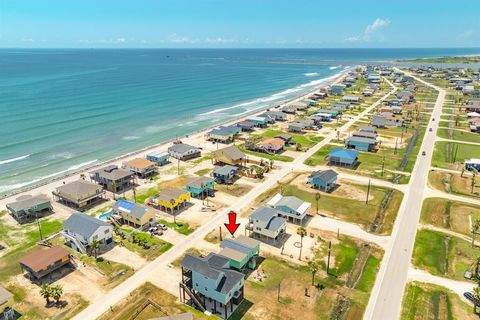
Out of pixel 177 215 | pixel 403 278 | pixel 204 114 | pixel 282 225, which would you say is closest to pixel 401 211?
pixel 403 278

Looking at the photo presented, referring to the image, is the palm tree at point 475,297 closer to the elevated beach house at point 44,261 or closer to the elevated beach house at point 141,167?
the elevated beach house at point 44,261

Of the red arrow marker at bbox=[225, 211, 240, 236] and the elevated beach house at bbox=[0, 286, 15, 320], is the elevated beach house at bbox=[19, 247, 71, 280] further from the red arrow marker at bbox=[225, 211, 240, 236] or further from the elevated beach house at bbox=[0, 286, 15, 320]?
the red arrow marker at bbox=[225, 211, 240, 236]

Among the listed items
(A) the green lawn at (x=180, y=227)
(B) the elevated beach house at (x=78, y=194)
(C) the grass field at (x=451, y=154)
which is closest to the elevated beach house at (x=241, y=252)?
(A) the green lawn at (x=180, y=227)

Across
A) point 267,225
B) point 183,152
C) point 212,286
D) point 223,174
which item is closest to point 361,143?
point 223,174

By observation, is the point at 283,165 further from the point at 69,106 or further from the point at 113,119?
the point at 69,106

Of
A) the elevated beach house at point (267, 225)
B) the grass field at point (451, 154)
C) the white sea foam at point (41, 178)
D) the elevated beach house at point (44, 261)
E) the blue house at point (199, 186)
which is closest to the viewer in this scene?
the elevated beach house at point (44, 261)
